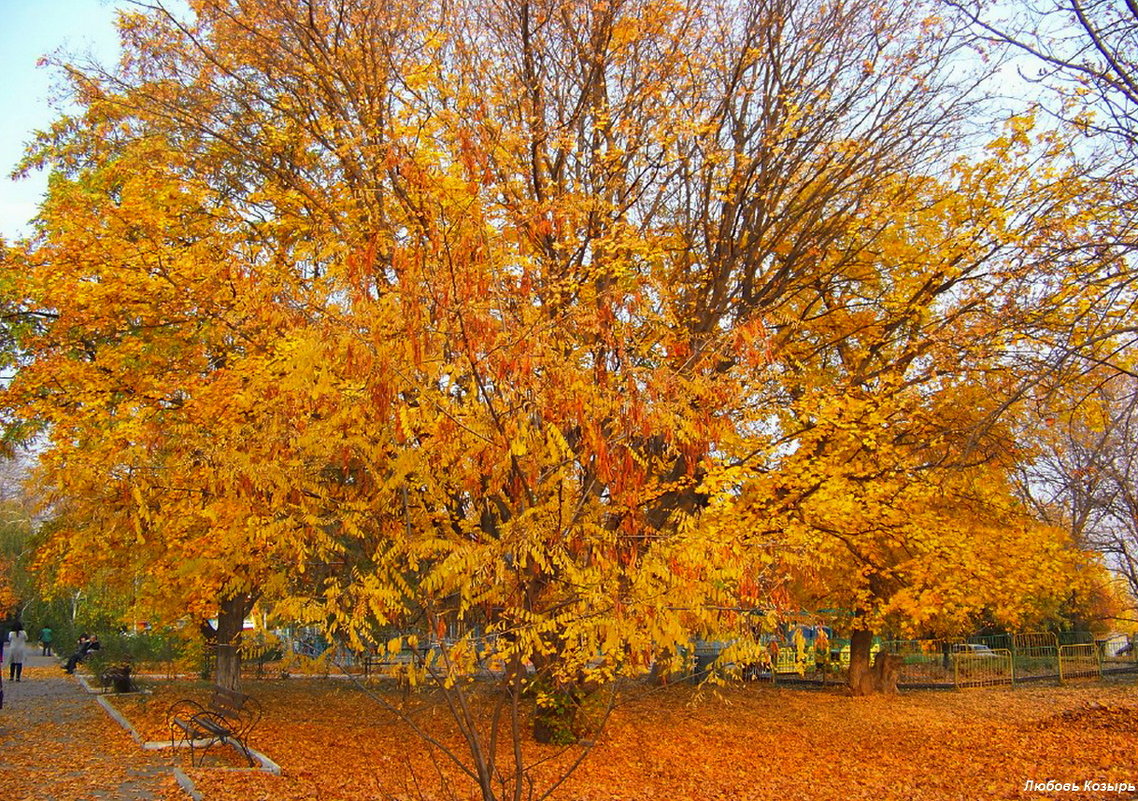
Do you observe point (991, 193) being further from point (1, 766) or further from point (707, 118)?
point (1, 766)

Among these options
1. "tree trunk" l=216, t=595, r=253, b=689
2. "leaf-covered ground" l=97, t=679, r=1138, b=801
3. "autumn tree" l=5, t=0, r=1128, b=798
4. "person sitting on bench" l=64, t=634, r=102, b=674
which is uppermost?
"autumn tree" l=5, t=0, r=1128, b=798

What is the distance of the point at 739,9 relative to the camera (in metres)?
14.2

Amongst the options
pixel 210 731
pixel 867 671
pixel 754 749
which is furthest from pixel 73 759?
pixel 867 671

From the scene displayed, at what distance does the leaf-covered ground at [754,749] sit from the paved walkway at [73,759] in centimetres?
63

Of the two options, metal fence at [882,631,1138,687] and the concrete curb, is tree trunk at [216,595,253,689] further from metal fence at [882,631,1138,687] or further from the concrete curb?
metal fence at [882,631,1138,687]

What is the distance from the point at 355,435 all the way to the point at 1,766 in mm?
8187

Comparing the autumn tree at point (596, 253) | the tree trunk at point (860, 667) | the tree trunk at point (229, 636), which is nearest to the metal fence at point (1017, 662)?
the tree trunk at point (860, 667)

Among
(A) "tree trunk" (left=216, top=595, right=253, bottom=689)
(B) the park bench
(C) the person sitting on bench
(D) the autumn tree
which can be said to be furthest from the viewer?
(C) the person sitting on bench

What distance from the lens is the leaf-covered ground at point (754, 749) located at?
377 inches

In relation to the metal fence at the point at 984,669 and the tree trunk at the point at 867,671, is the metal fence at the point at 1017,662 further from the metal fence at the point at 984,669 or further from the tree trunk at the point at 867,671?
the tree trunk at the point at 867,671

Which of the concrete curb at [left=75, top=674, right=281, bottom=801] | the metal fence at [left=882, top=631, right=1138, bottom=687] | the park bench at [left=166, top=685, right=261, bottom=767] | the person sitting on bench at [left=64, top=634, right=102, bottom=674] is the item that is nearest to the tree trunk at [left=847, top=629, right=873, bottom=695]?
the metal fence at [left=882, top=631, right=1138, bottom=687]

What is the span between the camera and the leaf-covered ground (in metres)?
9.58

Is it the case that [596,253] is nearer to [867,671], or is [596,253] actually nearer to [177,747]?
[177,747]

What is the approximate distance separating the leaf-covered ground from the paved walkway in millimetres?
631
